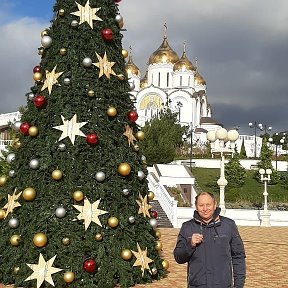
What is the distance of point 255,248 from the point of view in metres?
11.4

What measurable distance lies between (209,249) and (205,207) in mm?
328

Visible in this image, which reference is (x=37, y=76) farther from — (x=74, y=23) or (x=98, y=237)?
(x=98, y=237)

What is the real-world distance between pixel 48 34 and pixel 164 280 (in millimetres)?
4298

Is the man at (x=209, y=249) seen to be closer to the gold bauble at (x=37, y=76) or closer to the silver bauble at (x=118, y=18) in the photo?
the gold bauble at (x=37, y=76)

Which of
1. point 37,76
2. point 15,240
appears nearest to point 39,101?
point 37,76

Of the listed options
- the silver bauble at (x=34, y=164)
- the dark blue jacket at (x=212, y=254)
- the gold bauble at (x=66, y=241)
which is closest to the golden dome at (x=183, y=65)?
the silver bauble at (x=34, y=164)

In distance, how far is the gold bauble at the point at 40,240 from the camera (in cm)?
584

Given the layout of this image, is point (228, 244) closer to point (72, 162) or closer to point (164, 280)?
point (72, 162)

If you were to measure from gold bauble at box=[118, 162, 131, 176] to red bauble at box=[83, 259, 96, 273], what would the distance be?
4.21 feet

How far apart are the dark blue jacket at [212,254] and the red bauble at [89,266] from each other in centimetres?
258

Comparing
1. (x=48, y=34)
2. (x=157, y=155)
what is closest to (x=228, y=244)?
(x=48, y=34)

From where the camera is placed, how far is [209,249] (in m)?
3.42

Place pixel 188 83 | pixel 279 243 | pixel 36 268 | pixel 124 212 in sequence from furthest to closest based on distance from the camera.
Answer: pixel 188 83, pixel 279 243, pixel 124 212, pixel 36 268

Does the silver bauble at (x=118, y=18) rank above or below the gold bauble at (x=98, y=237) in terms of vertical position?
above
